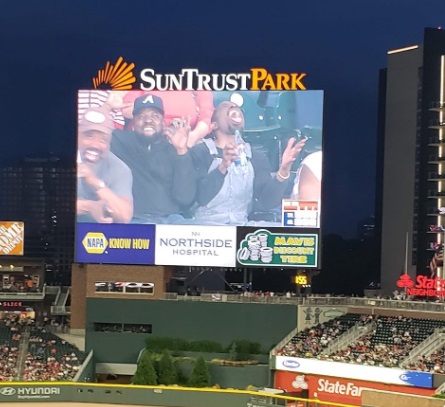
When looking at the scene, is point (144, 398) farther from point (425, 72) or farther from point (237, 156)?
point (425, 72)

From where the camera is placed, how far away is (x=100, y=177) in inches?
1513

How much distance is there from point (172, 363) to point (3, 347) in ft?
24.9

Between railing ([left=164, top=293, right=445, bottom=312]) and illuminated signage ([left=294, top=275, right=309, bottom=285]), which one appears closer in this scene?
railing ([left=164, top=293, right=445, bottom=312])

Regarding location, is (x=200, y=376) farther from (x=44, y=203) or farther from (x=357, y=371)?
(x=44, y=203)

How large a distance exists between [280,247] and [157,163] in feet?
20.5

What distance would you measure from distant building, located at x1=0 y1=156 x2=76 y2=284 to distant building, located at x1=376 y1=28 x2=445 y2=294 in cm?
2712

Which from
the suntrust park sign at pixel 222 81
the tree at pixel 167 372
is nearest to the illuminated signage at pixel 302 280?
the tree at pixel 167 372

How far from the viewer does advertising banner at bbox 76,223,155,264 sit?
38281 mm

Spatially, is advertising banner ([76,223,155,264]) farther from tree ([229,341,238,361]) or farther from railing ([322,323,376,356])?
railing ([322,323,376,356])

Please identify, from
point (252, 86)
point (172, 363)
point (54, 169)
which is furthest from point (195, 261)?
point (54, 169)

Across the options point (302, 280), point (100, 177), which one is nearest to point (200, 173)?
point (100, 177)

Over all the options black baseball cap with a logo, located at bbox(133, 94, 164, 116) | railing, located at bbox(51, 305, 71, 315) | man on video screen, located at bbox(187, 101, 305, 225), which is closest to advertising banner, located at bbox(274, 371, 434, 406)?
man on video screen, located at bbox(187, 101, 305, 225)

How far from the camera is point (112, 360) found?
3859 centimetres

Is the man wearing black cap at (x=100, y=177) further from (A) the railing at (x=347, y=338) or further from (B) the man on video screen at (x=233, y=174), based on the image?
(A) the railing at (x=347, y=338)
